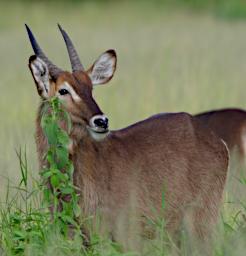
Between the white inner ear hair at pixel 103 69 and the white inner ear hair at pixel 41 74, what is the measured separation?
414mm

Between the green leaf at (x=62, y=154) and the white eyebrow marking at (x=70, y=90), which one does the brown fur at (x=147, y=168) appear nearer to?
the white eyebrow marking at (x=70, y=90)

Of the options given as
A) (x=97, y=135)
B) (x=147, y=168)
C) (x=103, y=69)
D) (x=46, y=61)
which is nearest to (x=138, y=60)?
(x=103, y=69)

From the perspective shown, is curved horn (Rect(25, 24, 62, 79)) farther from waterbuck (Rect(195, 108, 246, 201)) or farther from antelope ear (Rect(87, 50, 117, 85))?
waterbuck (Rect(195, 108, 246, 201))

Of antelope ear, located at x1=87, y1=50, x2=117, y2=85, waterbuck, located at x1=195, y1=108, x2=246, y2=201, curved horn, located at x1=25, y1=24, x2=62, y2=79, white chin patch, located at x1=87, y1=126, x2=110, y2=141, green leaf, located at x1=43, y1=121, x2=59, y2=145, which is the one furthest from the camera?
waterbuck, located at x1=195, y1=108, x2=246, y2=201

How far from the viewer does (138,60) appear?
644 inches

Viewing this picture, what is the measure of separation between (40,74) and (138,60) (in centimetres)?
1035

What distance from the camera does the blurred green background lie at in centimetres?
1181

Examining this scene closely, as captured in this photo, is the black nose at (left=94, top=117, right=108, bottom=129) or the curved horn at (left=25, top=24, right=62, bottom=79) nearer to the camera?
the black nose at (left=94, top=117, right=108, bottom=129)

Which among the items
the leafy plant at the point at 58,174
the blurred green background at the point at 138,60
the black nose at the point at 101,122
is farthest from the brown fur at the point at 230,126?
the leafy plant at the point at 58,174

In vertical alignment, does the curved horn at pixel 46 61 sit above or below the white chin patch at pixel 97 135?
above

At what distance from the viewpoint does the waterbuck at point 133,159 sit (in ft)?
19.6

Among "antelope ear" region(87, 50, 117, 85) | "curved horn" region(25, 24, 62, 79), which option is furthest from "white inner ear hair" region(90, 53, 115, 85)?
"curved horn" region(25, 24, 62, 79)

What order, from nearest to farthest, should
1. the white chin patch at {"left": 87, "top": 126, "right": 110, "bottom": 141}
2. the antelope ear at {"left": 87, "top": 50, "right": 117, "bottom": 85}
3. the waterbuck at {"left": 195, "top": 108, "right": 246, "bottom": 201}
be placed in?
the white chin patch at {"left": 87, "top": 126, "right": 110, "bottom": 141} → the antelope ear at {"left": 87, "top": 50, "right": 117, "bottom": 85} → the waterbuck at {"left": 195, "top": 108, "right": 246, "bottom": 201}

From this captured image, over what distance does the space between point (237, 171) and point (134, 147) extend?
6.88 feet
